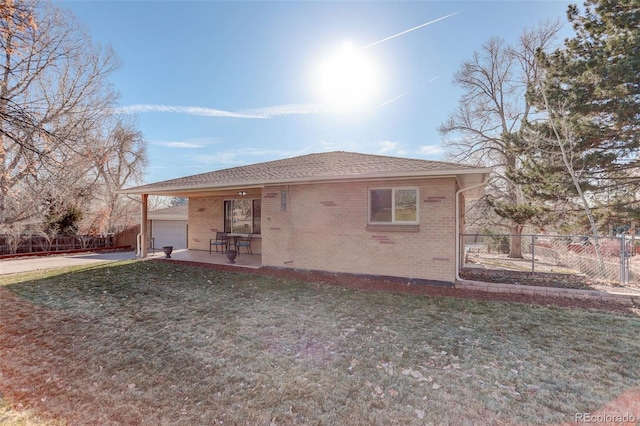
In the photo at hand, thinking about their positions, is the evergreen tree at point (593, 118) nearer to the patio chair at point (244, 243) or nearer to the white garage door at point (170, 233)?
the patio chair at point (244, 243)

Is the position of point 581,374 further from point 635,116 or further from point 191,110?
point 191,110

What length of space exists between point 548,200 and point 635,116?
150 inches

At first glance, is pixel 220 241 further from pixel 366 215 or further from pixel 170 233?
pixel 366 215

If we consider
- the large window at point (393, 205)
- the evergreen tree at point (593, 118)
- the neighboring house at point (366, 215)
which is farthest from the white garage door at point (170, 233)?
the evergreen tree at point (593, 118)

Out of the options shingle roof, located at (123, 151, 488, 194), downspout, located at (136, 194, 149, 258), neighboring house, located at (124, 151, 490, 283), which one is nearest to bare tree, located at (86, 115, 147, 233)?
downspout, located at (136, 194, 149, 258)

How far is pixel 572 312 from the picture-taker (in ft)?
17.6

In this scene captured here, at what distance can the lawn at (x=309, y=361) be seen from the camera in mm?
2658

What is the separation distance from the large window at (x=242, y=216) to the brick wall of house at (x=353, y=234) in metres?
2.98

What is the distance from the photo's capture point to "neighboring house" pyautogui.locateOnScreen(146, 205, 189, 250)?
18281 millimetres

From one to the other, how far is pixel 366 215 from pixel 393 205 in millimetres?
765

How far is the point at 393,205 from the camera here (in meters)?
7.68

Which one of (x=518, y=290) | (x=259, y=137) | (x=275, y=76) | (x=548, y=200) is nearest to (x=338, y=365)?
(x=518, y=290)

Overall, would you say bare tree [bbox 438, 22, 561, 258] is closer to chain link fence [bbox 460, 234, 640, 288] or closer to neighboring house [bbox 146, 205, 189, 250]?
chain link fence [bbox 460, 234, 640, 288]

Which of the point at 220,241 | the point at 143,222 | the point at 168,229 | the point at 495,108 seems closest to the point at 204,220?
the point at 220,241
